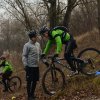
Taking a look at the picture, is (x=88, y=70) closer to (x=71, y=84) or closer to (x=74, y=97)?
(x=71, y=84)

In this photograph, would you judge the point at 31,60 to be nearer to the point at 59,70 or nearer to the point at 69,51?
the point at 59,70

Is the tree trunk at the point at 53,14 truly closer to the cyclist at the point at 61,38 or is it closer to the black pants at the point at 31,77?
the cyclist at the point at 61,38

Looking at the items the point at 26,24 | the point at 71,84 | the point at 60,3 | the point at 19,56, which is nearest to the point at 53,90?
the point at 71,84

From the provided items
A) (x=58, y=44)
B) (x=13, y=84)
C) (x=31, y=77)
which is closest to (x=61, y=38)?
(x=58, y=44)

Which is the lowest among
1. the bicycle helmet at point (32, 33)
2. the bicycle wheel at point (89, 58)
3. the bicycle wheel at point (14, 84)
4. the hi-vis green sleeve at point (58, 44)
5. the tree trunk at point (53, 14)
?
the bicycle wheel at point (14, 84)

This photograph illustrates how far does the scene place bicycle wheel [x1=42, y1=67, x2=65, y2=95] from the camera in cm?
997

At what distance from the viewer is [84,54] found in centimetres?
1091

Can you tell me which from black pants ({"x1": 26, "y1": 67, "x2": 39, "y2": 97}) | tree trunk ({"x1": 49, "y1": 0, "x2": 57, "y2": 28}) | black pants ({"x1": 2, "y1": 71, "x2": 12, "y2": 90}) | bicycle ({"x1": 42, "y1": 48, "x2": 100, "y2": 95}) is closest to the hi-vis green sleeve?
bicycle ({"x1": 42, "y1": 48, "x2": 100, "y2": 95})

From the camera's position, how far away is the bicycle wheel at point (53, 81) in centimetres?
997

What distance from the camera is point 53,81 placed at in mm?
10227

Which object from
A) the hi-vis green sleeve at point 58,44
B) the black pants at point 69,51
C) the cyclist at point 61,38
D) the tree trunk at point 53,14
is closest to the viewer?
the hi-vis green sleeve at point 58,44

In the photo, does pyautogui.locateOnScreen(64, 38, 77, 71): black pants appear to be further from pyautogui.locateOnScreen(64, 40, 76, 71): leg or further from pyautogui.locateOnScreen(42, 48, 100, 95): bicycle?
pyautogui.locateOnScreen(42, 48, 100, 95): bicycle

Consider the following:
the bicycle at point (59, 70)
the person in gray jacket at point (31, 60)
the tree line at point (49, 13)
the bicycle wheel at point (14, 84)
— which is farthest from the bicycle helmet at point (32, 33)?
the tree line at point (49, 13)

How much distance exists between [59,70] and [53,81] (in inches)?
15.7
